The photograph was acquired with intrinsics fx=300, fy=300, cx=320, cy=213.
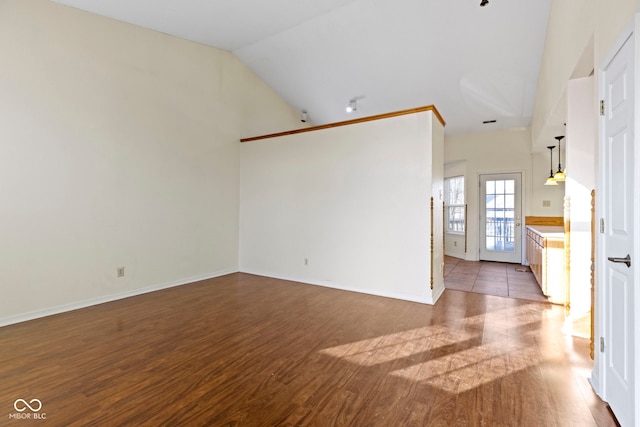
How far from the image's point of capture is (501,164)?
6.85 m

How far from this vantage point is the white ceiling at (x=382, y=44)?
156 inches

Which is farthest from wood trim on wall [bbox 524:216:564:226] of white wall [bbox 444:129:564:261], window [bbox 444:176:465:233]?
window [bbox 444:176:465:233]

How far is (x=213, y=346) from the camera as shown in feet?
8.77

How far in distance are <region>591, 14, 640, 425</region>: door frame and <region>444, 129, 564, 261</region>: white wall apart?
5.27 meters

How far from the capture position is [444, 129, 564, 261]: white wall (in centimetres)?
646

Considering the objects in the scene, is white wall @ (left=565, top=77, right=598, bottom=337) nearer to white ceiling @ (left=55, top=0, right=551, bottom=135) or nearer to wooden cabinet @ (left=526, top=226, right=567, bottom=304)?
wooden cabinet @ (left=526, top=226, right=567, bottom=304)

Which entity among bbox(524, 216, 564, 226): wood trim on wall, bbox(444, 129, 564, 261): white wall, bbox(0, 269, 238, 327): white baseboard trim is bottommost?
bbox(0, 269, 238, 327): white baseboard trim

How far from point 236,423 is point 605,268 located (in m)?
2.47

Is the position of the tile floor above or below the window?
below

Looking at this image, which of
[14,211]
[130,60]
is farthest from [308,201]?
[14,211]

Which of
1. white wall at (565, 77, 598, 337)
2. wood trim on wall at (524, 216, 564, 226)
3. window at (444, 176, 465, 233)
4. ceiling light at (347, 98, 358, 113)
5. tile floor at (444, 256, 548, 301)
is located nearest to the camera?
white wall at (565, 77, 598, 337)

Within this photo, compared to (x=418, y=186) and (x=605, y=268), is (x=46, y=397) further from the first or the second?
(x=418, y=186)

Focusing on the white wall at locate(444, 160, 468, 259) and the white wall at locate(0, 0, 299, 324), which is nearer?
the white wall at locate(0, 0, 299, 324)

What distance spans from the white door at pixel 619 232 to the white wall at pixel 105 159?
16.4ft
